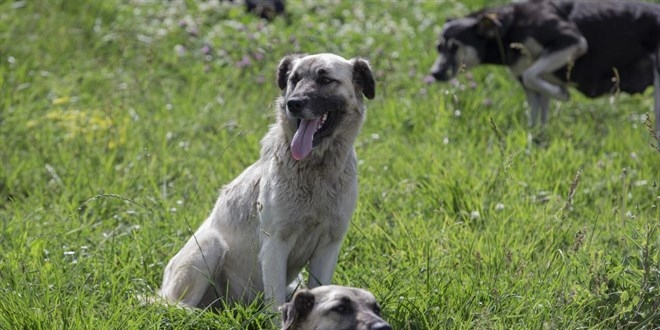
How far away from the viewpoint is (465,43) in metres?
9.23

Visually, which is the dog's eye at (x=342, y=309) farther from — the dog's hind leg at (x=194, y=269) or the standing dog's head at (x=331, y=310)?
the dog's hind leg at (x=194, y=269)

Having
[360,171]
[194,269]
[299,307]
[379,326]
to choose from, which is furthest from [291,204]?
[360,171]

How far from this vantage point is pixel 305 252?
5.20m

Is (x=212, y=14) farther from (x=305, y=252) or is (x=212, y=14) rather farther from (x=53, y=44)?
(x=305, y=252)

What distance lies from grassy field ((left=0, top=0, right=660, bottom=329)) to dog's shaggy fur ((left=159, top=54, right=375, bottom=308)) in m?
0.28

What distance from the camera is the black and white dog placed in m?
8.97

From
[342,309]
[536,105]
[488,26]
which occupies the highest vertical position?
[342,309]

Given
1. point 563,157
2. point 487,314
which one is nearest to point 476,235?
point 487,314

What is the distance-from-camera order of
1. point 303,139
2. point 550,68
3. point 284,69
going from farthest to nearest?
point 550,68 < point 284,69 < point 303,139

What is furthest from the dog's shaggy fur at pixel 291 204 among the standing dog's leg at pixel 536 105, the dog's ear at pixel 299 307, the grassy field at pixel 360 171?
the standing dog's leg at pixel 536 105

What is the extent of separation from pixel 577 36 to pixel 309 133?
4.42m

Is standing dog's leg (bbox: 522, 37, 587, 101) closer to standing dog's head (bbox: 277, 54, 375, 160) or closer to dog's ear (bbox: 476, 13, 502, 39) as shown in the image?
dog's ear (bbox: 476, 13, 502, 39)

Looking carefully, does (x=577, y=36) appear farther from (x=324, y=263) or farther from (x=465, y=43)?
(x=324, y=263)

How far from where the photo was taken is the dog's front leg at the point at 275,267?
5074mm
